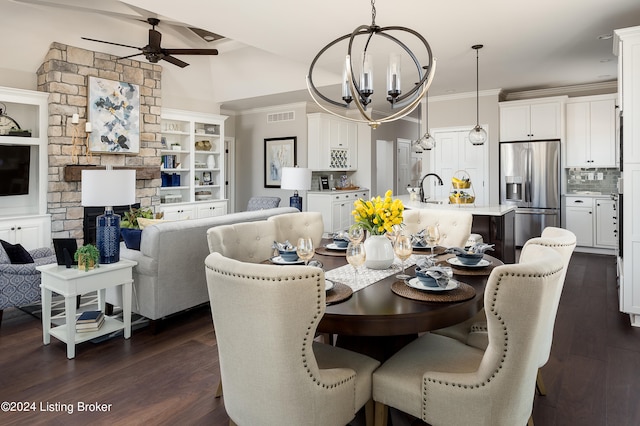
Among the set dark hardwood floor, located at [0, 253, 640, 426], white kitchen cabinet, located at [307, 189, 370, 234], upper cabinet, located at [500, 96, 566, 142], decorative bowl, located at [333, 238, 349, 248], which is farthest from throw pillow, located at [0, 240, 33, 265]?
upper cabinet, located at [500, 96, 566, 142]

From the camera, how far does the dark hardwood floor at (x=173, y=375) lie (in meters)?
2.14

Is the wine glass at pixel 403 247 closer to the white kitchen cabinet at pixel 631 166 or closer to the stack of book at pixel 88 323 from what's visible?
the stack of book at pixel 88 323

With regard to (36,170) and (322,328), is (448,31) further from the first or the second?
(36,170)

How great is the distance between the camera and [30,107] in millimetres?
5648

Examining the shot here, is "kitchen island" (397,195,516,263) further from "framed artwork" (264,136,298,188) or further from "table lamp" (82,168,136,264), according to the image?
"framed artwork" (264,136,298,188)

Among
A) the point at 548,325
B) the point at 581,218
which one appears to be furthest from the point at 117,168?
the point at 581,218

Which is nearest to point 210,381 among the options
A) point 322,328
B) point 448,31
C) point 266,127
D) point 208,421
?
point 208,421

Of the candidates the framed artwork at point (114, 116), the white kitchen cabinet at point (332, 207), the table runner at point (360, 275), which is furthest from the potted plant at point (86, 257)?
the white kitchen cabinet at point (332, 207)

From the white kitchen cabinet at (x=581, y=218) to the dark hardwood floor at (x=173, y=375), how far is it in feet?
10.4

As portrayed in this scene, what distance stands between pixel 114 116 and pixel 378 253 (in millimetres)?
5457

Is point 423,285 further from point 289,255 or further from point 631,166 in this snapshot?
point 631,166

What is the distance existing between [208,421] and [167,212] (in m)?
5.58

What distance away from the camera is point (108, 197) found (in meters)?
3.05

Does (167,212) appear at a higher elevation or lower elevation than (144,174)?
lower
